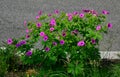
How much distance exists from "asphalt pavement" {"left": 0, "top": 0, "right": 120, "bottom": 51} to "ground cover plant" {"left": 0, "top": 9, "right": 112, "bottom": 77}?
193 cm

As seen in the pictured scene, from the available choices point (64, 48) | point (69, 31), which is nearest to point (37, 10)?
point (69, 31)

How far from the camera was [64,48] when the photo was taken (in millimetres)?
5734

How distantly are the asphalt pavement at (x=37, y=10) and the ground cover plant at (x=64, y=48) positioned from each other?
1.93 m

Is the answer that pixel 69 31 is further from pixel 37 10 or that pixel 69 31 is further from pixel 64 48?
pixel 37 10

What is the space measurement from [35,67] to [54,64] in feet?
0.97

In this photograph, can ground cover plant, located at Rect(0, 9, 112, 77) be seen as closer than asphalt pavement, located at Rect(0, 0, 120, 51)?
Yes

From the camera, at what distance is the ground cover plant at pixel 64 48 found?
5.73m

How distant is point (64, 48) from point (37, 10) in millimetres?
4727

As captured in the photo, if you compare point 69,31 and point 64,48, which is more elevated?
point 69,31

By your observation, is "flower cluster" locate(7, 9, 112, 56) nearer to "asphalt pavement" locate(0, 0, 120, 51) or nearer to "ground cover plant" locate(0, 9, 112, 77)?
"ground cover plant" locate(0, 9, 112, 77)

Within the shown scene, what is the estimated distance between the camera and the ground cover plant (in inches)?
226

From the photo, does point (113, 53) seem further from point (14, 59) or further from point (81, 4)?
point (81, 4)

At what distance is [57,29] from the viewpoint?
19.0 ft

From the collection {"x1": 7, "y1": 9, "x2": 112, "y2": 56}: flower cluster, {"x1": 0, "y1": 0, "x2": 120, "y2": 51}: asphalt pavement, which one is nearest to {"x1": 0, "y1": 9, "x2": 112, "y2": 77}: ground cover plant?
{"x1": 7, "y1": 9, "x2": 112, "y2": 56}: flower cluster
